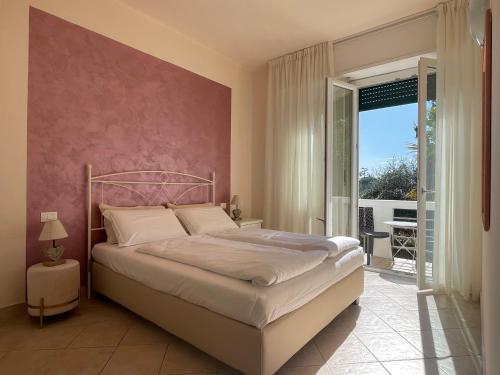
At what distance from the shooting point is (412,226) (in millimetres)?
4094

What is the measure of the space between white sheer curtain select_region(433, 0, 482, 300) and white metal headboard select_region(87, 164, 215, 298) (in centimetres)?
271

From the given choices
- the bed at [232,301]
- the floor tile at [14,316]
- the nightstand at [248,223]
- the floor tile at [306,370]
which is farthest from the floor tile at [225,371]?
the nightstand at [248,223]

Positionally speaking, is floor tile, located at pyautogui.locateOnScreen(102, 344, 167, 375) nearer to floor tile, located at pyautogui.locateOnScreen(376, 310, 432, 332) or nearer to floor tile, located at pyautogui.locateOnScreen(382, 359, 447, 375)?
floor tile, located at pyautogui.locateOnScreen(382, 359, 447, 375)

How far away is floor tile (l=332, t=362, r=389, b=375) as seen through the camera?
1.65 metres

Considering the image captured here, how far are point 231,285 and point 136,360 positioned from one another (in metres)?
0.82

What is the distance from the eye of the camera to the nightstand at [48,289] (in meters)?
2.06

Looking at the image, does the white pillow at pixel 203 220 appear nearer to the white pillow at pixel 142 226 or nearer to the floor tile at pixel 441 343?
the white pillow at pixel 142 226

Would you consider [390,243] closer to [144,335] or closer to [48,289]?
[144,335]

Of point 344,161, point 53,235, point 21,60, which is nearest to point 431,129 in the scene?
point 344,161

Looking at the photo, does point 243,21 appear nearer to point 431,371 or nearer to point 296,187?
point 296,187

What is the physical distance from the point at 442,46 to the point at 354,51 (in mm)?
1002

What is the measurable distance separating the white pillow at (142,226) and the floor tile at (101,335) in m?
0.64

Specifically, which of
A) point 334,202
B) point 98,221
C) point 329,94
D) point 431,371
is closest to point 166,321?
point 98,221

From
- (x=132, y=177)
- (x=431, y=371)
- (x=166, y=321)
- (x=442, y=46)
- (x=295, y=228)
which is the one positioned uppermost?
(x=442, y=46)
